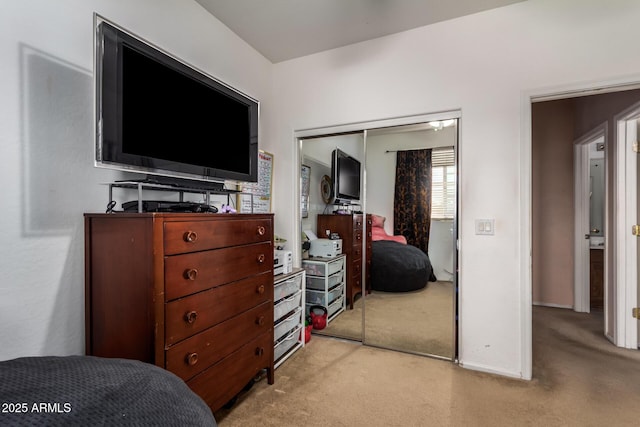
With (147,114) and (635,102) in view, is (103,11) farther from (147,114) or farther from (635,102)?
(635,102)

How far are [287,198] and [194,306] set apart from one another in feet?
5.57

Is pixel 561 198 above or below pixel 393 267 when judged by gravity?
above

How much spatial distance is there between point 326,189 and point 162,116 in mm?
1739

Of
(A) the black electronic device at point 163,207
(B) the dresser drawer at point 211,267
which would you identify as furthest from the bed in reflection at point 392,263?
(A) the black electronic device at point 163,207

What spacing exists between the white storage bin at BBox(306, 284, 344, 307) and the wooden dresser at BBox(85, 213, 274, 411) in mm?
1260

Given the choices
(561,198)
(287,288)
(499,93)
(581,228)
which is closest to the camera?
(499,93)

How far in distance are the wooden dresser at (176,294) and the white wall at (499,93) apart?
66.7 inches

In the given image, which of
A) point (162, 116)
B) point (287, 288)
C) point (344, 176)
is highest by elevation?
point (162, 116)

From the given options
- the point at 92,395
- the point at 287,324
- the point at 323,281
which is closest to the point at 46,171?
the point at 92,395

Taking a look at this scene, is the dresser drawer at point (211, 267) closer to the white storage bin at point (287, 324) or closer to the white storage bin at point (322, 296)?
the white storage bin at point (287, 324)

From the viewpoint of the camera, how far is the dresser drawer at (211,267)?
1320 mm

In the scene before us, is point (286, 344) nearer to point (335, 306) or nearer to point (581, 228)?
point (335, 306)

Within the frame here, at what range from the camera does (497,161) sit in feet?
7.26

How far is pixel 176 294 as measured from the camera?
4.37 feet
